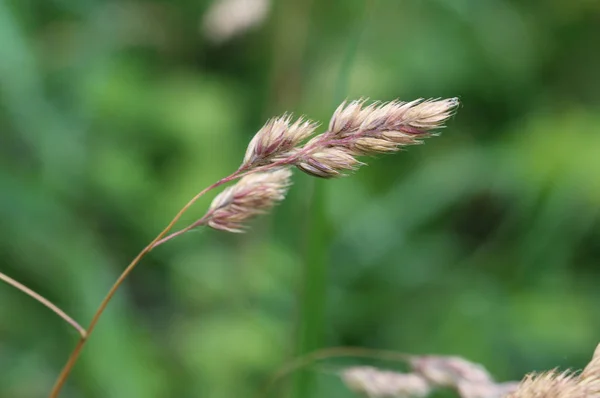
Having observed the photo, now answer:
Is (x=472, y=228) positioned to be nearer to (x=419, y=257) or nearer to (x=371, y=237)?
(x=419, y=257)

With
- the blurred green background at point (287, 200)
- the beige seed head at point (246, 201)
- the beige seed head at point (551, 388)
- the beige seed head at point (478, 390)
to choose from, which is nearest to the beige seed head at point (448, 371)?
the beige seed head at point (478, 390)

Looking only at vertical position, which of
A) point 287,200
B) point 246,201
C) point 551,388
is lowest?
point 551,388

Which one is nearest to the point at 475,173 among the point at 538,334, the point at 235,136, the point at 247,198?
the point at 538,334

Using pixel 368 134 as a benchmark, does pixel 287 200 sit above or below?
above

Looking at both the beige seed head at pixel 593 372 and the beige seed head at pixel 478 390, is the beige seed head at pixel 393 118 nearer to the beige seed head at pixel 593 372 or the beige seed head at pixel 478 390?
the beige seed head at pixel 593 372

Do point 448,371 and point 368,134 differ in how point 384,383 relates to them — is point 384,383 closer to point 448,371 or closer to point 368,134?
point 448,371

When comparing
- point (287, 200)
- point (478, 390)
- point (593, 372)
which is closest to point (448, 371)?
point (478, 390)

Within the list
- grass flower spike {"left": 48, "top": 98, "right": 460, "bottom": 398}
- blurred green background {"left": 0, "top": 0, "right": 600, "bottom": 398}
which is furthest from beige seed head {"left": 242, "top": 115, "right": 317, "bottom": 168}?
blurred green background {"left": 0, "top": 0, "right": 600, "bottom": 398}

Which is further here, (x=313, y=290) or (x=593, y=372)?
(x=313, y=290)
